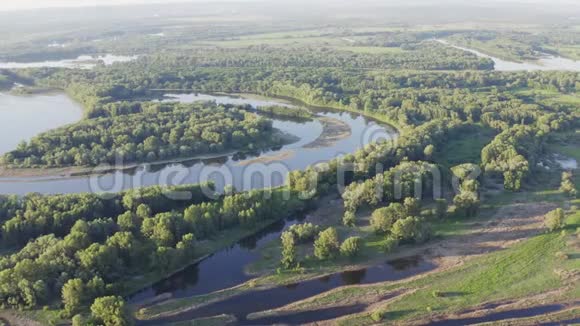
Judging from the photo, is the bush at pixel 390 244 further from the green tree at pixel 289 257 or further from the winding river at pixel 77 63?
the winding river at pixel 77 63

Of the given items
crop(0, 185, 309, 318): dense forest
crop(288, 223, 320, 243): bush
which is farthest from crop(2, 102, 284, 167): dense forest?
crop(288, 223, 320, 243): bush

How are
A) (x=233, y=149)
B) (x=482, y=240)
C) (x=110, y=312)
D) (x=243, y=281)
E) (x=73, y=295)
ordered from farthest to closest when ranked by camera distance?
(x=233, y=149) < (x=482, y=240) < (x=243, y=281) < (x=73, y=295) < (x=110, y=312)

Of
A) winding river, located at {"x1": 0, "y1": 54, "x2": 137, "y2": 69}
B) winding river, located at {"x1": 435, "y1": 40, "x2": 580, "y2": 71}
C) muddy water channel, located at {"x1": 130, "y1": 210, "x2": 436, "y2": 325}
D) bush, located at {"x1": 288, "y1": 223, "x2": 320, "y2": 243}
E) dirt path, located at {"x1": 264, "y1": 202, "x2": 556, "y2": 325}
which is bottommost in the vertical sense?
muddy water channel, located at {"x1": 130, "y1": 210, "x2": 436, "y2": 325}

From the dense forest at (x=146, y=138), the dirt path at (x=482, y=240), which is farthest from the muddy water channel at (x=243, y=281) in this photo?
the dense forest at (x=146, y=138)

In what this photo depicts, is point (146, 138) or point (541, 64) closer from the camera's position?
point (146, 138)

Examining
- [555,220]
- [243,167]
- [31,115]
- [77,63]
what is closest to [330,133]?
[243,167]

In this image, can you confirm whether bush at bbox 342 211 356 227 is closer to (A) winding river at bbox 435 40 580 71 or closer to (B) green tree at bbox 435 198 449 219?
(B) green tree at bbox 435 198 449 219

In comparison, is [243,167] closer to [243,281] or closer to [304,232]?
[304,232]
